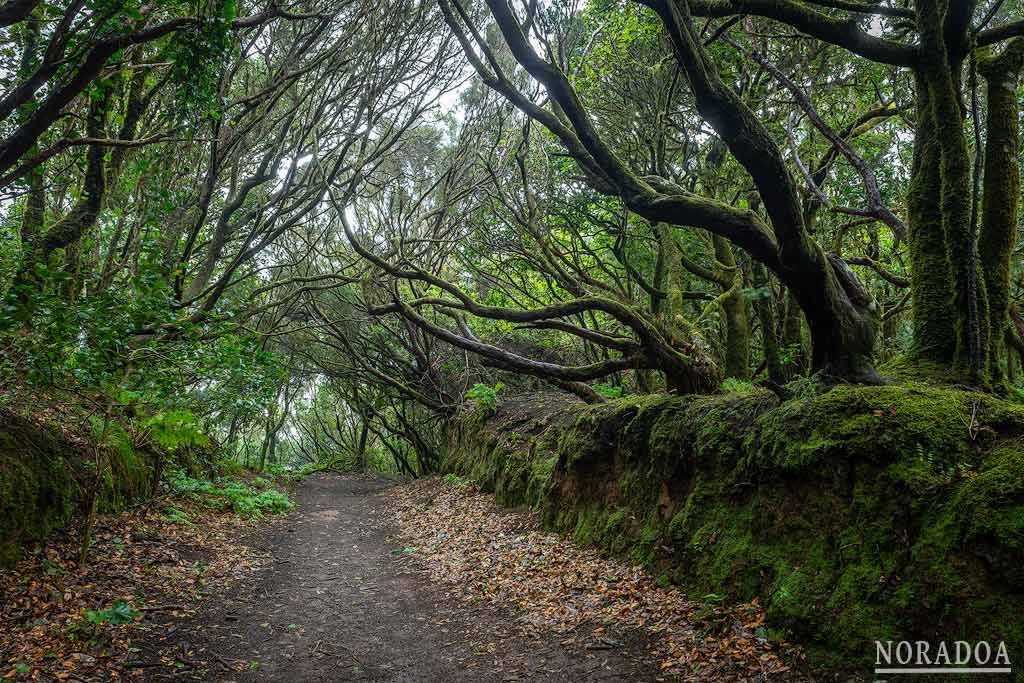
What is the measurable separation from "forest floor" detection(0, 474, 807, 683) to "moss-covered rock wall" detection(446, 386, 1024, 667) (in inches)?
14.7

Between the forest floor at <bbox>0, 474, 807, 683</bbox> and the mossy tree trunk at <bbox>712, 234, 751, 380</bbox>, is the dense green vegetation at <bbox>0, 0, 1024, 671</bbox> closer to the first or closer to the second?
the mossy tree trunk at <bbox>712, 234, 751, 380</bbox>

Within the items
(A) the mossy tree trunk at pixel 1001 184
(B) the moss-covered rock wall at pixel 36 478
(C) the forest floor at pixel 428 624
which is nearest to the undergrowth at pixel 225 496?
(C) the forest floor at pixel 428 624

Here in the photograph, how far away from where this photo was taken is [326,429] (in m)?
32.2

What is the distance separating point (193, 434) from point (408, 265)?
15.7ft

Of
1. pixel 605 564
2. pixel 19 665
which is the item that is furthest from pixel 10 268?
pixel 605 564

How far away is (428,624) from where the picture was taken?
6.21 meters

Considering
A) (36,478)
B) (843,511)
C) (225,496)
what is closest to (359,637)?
(36,478)

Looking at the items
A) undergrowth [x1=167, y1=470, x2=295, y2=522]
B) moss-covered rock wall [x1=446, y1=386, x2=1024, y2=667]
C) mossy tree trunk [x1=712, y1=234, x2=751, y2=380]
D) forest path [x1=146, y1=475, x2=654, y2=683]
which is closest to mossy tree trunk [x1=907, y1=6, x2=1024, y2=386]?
moss-covered rock wall [x1=446, y1=386, x2=1024, y2=667]

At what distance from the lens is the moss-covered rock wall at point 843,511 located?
3.46 m

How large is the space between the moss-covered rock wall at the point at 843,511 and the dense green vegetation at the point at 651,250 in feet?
0.08

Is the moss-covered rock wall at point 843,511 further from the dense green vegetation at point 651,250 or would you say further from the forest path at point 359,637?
the forest path at point 359,637

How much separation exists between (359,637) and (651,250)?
10.8 m

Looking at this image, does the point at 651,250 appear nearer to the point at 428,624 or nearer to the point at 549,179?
the point at 549,179

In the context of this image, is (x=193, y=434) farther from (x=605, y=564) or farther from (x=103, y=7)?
(x=605, y=564)
